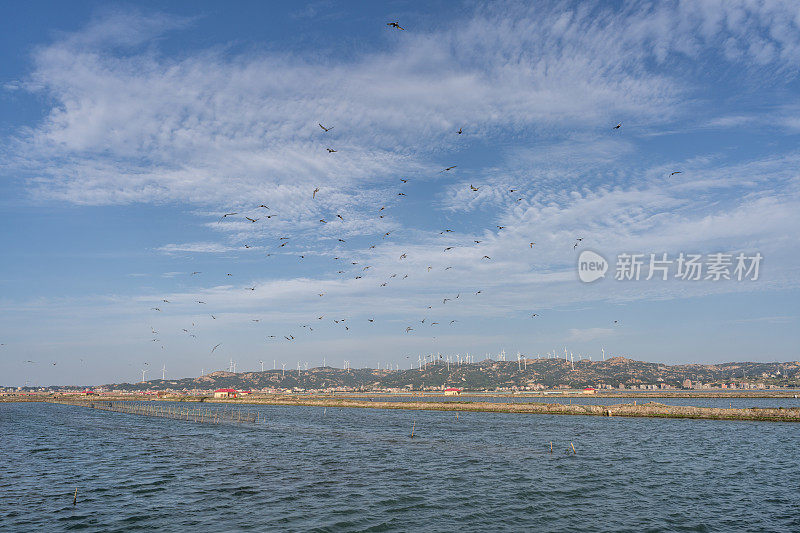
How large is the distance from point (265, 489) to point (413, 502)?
11.7 m

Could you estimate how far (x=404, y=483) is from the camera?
36.5 metres

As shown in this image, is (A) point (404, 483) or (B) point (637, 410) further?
(B) point (637, 410)

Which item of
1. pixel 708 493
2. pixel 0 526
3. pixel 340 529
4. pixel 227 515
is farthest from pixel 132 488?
pixel 708 493

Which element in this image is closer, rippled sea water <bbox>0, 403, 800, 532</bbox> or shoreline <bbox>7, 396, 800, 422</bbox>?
rippled sea water <bbox>0, 403, 800, 532</bbox>

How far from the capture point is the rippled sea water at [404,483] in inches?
1053

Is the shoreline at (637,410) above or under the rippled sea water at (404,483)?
under

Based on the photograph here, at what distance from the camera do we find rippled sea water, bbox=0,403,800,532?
26.8 metres

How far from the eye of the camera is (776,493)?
3344cm

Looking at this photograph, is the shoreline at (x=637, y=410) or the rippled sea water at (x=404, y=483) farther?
the shoreline at (x=637, y=410)

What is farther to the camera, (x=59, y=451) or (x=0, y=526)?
(x=59, y=451)

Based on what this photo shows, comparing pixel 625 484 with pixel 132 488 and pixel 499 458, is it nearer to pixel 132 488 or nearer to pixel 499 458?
pixel 499 458

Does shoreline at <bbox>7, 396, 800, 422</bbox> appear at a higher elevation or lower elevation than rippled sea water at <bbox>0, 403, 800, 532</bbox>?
lower

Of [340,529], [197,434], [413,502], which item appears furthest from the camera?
[197,434]

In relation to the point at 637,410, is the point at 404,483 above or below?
above
